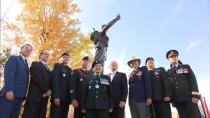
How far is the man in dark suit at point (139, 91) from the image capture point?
231 inches

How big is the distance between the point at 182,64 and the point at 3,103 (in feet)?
12.6

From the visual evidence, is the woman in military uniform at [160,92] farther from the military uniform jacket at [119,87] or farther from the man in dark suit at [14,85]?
the man in dark suit at [14,85]

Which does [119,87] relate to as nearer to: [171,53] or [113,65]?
[113,65]

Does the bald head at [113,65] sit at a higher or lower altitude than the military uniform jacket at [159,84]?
higher

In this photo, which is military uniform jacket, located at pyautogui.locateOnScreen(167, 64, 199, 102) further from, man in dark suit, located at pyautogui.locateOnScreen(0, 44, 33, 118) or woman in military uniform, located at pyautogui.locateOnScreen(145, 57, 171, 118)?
man in dark suit, located at pyautogui.locateOnScreen(0, 44, 33, 118)

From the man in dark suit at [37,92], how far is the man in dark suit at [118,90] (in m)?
1.47

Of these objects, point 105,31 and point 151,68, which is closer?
point 151,68

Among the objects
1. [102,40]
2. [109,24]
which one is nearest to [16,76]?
[102,40]

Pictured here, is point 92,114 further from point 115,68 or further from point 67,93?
point 115,68

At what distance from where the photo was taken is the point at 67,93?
5984 mm

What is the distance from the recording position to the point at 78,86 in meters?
6.20

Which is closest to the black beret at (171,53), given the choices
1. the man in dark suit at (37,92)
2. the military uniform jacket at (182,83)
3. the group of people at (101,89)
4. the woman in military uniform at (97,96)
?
the group of people at (101,89)

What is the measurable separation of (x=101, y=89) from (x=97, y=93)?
0.13m

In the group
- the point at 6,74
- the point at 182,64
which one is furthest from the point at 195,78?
the point at 6,74
